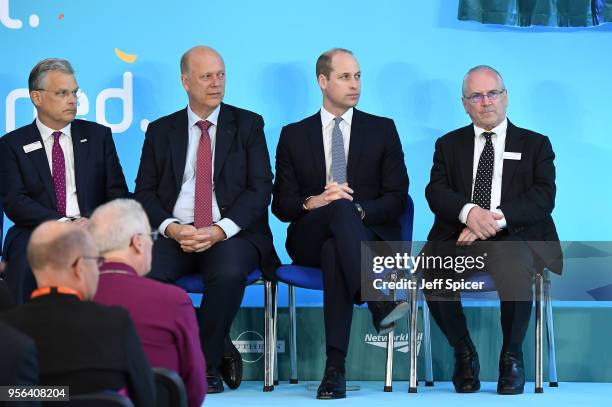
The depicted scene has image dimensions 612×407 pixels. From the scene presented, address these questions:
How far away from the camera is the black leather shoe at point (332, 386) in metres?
4.82

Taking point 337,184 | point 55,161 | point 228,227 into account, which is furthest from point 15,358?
point 55,161

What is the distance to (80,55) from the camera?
254 inches

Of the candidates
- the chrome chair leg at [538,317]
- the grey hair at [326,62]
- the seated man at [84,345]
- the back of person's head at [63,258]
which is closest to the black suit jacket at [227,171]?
the grey hair at [326,62]

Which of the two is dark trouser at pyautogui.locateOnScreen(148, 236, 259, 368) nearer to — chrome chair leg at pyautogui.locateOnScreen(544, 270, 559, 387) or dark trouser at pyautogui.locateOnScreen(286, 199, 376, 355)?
dark trouser at pyautogui.locateOnScreen(286, 199, 376, 355)

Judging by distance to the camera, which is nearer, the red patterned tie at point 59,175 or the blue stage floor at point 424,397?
the blue stage floor at point 424,397

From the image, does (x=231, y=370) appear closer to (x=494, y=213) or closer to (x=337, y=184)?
(x=337, y=184)

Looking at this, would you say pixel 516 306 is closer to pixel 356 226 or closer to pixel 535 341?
pixel 535 341

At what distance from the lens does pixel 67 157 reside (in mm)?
5691

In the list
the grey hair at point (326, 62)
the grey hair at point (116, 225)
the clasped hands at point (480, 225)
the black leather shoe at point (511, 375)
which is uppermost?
the grey hair at point (326, 62)

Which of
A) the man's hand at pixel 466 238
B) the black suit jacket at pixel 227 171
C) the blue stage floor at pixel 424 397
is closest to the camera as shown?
the blue stage floor at pixel 424 397

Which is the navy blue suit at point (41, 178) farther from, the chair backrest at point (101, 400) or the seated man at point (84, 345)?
the chair backrest at point (101, 400)

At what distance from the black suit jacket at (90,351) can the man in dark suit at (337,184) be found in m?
2.44

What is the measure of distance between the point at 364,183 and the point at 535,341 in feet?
3.76

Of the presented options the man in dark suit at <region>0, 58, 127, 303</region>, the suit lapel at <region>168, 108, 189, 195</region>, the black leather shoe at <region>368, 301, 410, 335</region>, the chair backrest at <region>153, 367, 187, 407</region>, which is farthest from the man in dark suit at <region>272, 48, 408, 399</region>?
the chair backrest at <region>153, 367, 187, 407</region>
